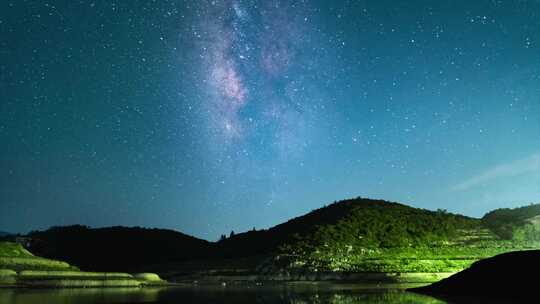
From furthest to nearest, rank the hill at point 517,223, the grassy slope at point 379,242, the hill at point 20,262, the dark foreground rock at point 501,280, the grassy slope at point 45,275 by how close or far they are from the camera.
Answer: the hill at point 517,223 < the grassy slope at point 379,242 < the hill at point 20,262 < the grassy slope at point 45,275 < the dark foreground rock at point 501,280

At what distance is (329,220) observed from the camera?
180 meters

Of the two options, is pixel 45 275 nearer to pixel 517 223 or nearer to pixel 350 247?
pixel 350 247

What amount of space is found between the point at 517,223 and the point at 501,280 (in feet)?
425

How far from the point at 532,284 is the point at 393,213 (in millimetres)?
144272

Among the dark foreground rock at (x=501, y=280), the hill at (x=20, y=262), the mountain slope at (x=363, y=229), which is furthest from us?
the mountain slope at (x=363, y=229)

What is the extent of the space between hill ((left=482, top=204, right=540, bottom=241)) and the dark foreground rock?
113m

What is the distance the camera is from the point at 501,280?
38.4m

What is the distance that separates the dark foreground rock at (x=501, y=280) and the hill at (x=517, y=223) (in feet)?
370

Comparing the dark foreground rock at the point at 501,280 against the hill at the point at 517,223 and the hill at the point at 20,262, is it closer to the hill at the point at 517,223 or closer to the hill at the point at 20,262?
the hill at the point at 20,262

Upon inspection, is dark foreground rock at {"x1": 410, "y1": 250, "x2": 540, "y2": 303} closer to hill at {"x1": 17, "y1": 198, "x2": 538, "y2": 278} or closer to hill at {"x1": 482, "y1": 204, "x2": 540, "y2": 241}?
hill at {"x1": 17, "y1": 198, "x2": 538, "y2": 278}

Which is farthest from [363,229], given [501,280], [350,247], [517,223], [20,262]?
[501,280]

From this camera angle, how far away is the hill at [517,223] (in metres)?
143

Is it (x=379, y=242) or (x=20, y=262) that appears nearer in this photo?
(x=20, y=262)

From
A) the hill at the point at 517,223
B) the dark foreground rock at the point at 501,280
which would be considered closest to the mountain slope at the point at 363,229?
the hill at the point at 517,223
